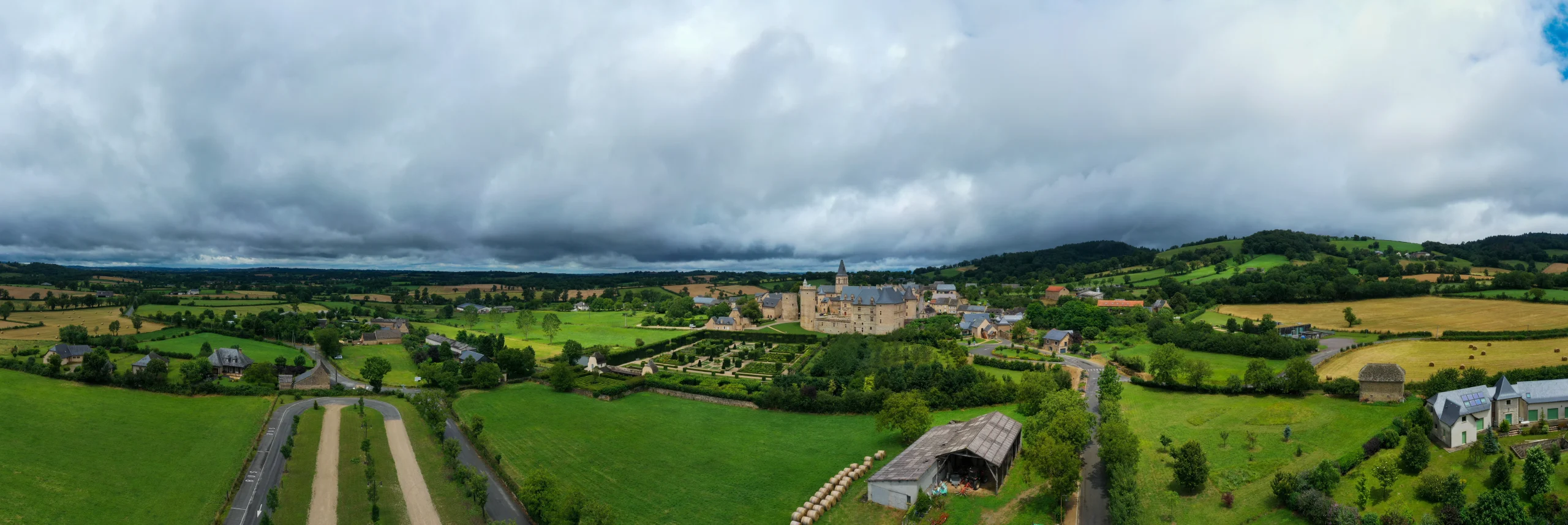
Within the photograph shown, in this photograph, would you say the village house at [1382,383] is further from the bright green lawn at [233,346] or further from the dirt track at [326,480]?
the bright green lawn at [233,346]

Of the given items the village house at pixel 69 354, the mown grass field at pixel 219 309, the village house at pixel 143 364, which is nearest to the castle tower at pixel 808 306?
the village house at pixel 143 364

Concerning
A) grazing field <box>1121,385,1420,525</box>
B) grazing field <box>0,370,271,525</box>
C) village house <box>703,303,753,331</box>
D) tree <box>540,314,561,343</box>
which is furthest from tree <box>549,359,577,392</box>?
grazing field <box>1121,385,1420,525</box>

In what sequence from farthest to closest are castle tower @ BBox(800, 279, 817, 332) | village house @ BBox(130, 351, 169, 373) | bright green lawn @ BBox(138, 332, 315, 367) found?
1. castle tower @ BBox(800, 279, 817, 332)
2. bright green lawn @ BBox(138, 332, 315, 367)
3. village house @ BBox(130, 351, 169, 373)

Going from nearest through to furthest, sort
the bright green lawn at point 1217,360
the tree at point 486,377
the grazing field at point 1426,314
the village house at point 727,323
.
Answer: the bright green lawn at point 1217,360 → the tree at point 486,377 → the grazing field at point 1426,314 → the village house at point 727,323

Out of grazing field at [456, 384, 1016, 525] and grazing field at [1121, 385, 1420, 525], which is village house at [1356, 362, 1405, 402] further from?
grazing field at [456, 384, 1016, 525]

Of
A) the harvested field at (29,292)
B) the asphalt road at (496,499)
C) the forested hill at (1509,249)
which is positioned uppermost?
the forested hill at (1509,249)

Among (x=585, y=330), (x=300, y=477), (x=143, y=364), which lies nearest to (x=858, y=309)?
(x=585, y=330)
